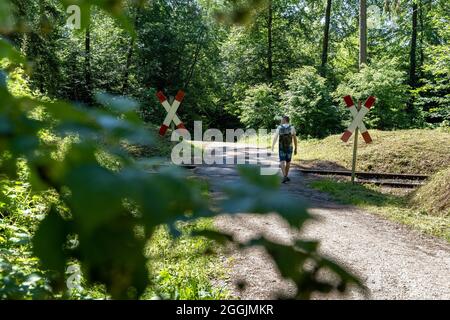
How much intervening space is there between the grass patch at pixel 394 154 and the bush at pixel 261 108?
1151cm

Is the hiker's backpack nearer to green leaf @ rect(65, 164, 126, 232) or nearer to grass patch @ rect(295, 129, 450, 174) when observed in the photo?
grass patch @ rect(295, 129, 450, 174)

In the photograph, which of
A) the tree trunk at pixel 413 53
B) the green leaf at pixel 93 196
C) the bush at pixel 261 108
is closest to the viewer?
the green leaf at pixel 93 196

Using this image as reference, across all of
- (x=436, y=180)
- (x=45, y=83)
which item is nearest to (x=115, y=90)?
(x=45, y=83)

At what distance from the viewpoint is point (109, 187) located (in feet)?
1.43

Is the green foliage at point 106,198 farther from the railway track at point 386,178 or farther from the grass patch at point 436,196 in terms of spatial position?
the railway track at point 386,178

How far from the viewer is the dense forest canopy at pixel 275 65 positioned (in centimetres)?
2059

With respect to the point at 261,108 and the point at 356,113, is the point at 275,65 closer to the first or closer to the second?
the point at 261,108

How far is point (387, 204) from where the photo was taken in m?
8.01

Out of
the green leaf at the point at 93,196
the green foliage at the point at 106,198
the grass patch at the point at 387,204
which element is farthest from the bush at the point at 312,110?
the green leaf at the point at 93,196

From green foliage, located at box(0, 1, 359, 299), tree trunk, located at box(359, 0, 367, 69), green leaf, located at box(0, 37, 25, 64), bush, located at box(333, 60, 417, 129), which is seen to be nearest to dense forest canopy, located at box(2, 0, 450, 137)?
bush, located at box(333, 60, 417, 129)

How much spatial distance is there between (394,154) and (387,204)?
5344 millimetres

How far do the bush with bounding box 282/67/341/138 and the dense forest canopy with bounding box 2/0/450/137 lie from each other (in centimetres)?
5
